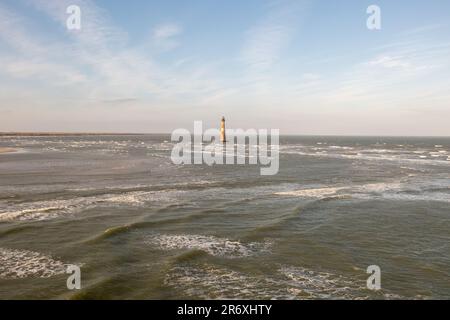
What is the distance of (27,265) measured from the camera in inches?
446

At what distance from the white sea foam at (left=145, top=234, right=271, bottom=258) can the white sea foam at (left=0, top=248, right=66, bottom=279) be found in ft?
10.5

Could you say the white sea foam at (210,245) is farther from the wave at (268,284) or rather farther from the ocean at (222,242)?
the wave at (268,284)

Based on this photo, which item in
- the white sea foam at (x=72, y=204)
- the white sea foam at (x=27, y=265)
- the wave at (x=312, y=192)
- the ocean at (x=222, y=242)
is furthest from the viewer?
the wave at (x=312, y=192)

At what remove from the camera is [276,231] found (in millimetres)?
15406

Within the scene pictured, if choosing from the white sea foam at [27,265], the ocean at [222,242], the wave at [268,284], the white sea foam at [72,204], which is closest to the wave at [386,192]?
the ocean at [222,242]

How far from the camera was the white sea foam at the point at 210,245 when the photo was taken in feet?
41.7

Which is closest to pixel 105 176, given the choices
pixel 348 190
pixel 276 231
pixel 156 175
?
pixel 156 175

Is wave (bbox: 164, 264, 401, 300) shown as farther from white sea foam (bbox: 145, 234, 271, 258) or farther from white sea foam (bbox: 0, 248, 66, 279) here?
white sea foam (bbox: 0, 248, 66, 279)

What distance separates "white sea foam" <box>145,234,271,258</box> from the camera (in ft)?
41.7

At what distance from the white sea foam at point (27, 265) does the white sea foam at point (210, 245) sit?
3.20m
